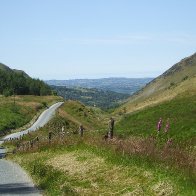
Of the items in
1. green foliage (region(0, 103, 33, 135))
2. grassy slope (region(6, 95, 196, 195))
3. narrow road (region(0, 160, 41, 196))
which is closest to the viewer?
grassy slope (region(6, 95, 196, 195))

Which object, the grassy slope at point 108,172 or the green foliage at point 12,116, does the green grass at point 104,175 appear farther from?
the green foliage at point 12,116

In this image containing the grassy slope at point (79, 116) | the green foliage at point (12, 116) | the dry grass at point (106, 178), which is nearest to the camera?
the dry grass at point (106, 178)

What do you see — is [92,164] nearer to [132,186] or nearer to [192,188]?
[132,186]

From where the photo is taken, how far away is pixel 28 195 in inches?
664

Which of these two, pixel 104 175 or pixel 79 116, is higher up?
pixel 104 175

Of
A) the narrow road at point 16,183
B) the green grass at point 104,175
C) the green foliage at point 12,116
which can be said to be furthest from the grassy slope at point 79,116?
the green grass at point 104,175

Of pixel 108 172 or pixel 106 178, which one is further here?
pixel 108 172

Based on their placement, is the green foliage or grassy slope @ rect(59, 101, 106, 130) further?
grassy slope @ rect(59, 101, 106, 130)

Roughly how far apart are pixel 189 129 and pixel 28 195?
76.4 feet

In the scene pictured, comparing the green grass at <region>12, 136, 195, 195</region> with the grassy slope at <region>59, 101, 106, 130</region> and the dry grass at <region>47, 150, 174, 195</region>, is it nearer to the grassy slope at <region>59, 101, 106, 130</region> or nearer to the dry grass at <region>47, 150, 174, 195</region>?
the dry grass at <region>47, 150, 174, 195</region>

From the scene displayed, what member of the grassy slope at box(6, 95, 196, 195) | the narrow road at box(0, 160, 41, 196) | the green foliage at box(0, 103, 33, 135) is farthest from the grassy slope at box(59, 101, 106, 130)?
Result: the grassy slope at box(6, 95, 196, 195)

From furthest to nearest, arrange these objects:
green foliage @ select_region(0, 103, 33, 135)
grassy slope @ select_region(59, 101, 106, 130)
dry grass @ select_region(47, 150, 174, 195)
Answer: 1. grassy slope @ select_region(59, 101, 106, 130)
2. green foliage @ select_region(0, 103, 33, 135)
3. dry grass @ select_region(47, 150, 174, 195)

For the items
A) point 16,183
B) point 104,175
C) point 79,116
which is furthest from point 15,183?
point 79,116

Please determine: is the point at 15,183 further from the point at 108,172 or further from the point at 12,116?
the point at 12,116
